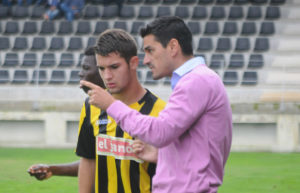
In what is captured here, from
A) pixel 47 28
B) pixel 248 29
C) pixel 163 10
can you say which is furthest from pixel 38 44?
pixel 248 29

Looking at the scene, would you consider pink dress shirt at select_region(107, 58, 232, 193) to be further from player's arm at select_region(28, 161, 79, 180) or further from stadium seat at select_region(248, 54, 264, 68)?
stadium seat at select_region(248, 54, 264, 68)

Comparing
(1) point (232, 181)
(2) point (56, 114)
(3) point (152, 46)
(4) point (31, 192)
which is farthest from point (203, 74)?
(2) point (56, 114)

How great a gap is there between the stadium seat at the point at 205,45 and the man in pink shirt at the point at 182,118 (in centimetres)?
1675

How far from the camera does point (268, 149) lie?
46.1 ft

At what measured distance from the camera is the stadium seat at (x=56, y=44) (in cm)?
2042

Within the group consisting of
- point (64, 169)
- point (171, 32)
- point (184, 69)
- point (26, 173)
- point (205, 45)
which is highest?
point (171, 32)

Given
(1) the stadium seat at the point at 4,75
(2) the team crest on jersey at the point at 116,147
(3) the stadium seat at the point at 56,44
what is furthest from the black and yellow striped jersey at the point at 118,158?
(3) the stadium seat at the point at 56,44

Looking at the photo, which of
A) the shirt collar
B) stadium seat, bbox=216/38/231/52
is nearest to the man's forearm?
the shirt collar

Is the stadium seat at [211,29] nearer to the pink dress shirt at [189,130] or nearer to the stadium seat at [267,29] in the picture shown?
the stadium seat at [267,29]

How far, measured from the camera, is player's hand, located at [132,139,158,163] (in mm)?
3479

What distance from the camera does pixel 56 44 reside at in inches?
806

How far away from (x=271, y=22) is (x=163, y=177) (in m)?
18.2

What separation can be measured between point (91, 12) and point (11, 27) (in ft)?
8.38

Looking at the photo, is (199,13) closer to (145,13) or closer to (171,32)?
(145,13)
